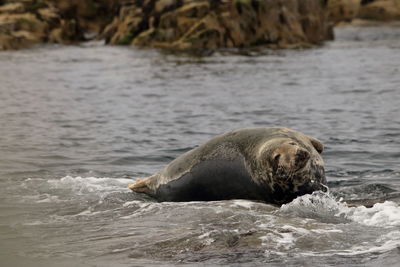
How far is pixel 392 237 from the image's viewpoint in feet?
25.8

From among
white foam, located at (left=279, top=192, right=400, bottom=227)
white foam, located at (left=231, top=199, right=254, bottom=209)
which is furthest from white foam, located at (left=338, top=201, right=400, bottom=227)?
white foam, located at (left=231, top=199, right=254, bottom=209)

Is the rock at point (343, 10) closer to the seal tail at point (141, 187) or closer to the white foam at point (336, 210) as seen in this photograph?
the seal tail at point (141, 187)

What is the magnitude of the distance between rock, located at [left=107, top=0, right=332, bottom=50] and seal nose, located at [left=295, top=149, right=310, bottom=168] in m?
32.7

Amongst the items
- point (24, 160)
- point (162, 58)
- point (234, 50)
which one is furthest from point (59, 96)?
point (234, 50)

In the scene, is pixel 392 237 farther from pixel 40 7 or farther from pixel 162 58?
pixel 40 7

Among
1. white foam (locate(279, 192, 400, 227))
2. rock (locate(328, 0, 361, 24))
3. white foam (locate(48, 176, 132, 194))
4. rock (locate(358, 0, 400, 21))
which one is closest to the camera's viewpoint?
white foam (locate(279, 192, 400, 227))

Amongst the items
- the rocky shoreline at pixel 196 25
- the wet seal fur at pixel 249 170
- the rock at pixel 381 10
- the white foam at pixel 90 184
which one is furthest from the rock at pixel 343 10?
the wet seal fur at pixel 249 170

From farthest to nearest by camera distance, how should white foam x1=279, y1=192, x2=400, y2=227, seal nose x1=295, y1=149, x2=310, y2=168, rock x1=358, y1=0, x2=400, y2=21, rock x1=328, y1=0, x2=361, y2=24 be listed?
rock x1=328, y1=0, x2=361, y2=24 → rock x1=358, y1=0, x2=400, y2=21 → seal nose x1=295, y1=149, x2=310, y2=168 → white foam x1=279, y1=192, x2=400, y2=227

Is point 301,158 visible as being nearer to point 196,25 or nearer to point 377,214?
point 377,214

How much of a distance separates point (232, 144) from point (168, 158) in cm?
401

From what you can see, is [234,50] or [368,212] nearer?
[368,212]

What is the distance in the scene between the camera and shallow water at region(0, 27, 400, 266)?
7.64 m

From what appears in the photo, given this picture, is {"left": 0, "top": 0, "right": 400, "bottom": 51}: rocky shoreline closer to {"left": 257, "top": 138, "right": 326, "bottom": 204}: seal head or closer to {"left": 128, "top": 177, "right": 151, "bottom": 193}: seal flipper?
{"left": 128, "top": 177, "right": 151, "bottom": 193}: seal flipper

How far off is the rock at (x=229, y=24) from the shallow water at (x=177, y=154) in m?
8.53
